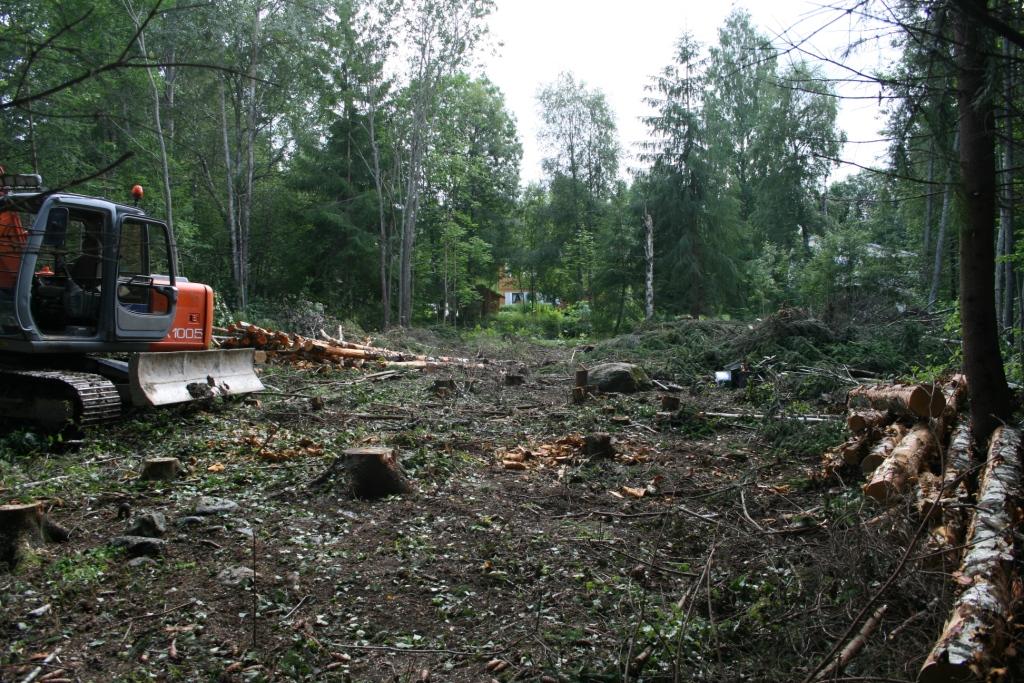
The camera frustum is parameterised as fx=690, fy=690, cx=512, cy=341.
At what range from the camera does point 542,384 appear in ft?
43.7

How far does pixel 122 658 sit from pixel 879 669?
343 cm

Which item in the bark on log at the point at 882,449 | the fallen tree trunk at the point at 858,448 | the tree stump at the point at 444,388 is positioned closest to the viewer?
the bark on log at the point at 882,449

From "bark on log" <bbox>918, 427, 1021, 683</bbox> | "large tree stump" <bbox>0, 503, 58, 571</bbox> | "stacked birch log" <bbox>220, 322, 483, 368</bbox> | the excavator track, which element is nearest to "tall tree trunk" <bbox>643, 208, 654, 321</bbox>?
"stacked birch log" <bbox>220, 322, 483, 368</bbox>

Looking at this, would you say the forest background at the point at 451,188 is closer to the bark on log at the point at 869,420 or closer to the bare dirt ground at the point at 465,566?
the bark on log at the point at 869,420

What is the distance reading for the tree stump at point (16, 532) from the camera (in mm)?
4160

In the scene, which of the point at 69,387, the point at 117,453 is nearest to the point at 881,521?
the point at 117,453

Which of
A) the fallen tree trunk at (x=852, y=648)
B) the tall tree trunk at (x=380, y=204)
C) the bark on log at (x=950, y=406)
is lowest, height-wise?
the fallen tree trunk at (x=852, y=648)

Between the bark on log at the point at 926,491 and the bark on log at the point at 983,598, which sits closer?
the bark on log at the point at 983,598

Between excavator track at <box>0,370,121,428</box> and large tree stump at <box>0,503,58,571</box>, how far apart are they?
3.26 metres

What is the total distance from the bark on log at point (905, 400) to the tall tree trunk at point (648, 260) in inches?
834

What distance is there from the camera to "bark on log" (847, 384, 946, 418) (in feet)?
19.4

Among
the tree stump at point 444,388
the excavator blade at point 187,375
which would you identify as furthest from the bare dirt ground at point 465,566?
the tree stump at point 444,388

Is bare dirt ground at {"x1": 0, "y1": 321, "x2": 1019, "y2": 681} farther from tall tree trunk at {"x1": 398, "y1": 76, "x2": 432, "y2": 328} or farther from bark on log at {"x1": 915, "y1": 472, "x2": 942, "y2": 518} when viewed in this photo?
tall tree trunk at {"x1": 398, "y1": 76, "x2": 432, "y2": 328}

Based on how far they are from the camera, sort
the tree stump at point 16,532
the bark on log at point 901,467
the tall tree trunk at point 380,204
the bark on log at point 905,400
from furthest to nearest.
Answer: the tall tree trunk at point 380,204, the bark on log at point 905,400, the bark on log at point 901,467, the tree stump at point 16,532
